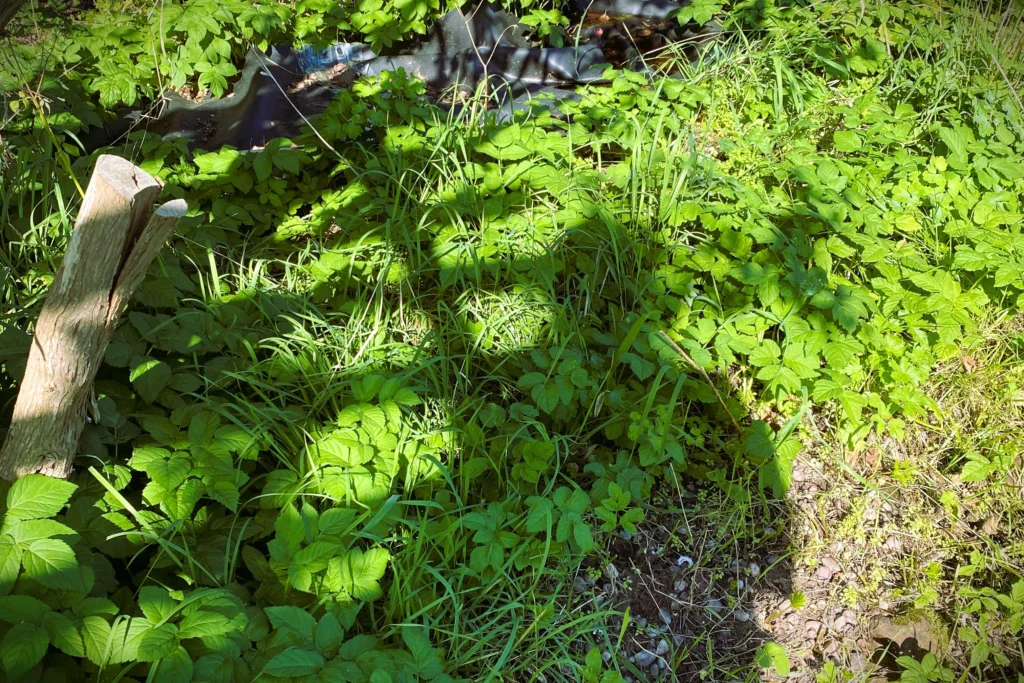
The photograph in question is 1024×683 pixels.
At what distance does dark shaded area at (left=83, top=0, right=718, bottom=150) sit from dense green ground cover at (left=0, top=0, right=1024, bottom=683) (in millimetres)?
171

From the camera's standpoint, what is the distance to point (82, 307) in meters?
1.58

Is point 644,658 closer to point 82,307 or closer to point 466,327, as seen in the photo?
point 466,327

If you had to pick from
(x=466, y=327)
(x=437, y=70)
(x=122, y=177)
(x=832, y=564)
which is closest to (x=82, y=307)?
(x=122, y=177)

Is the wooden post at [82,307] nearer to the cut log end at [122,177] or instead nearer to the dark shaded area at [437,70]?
the cut log end at [122,177]

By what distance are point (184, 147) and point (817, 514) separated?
10.0ft

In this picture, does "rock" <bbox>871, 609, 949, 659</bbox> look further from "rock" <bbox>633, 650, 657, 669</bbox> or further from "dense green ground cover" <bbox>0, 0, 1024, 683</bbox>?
"rock" <bbox>633, 650, 657, 669</bbox>

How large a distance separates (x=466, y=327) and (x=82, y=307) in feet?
4.42

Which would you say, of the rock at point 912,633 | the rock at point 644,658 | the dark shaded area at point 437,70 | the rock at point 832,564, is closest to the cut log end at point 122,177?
the rock at point 644,658

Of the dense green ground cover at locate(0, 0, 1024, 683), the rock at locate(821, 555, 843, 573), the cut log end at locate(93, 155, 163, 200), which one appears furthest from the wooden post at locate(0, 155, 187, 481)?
the rock at locate(821, 555, 843, 573)

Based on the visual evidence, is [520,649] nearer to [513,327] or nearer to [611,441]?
[611,441]

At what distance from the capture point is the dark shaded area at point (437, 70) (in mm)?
3678

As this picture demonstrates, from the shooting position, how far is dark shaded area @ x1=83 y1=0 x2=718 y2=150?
3.68 m

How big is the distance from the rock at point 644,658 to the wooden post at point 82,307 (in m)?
1.72

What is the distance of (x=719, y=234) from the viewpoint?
3020mm
